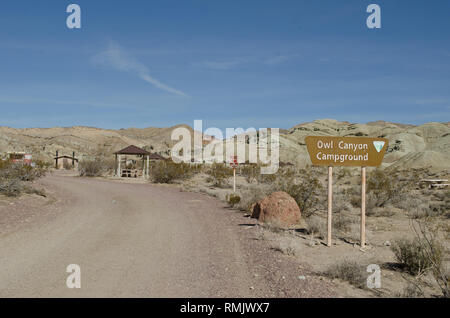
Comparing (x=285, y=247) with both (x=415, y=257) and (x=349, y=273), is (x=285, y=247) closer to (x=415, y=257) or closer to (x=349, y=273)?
(x=349, y=273)

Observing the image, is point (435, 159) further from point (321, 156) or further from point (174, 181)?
point (321, 156)

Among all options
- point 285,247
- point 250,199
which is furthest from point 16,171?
point 285,247

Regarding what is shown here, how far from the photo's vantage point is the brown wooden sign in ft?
29.9

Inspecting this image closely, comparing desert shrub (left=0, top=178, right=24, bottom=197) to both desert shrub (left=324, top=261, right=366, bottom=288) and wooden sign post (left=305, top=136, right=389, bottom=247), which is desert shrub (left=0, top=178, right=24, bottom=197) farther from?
desert shrub (left=324, top=261, right=366, bottom=288)

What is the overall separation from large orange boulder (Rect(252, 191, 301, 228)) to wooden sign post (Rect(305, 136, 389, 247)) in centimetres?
224

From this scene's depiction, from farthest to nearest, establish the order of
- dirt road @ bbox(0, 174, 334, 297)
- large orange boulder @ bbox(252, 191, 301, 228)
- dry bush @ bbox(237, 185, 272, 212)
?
dry bush @ bbox(237, 185, 272, 212) < large orange boulder @ bbox(252, 191, 301, 228) < dirt road @ bbox(0, 174, 334, 297)

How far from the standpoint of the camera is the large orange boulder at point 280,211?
11.2m

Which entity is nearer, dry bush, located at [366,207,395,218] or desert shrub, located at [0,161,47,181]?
dry bush, located at [366,207,395,218]

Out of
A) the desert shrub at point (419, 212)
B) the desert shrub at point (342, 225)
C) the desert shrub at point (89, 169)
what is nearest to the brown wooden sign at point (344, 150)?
the desert shrub at point (342, 225)

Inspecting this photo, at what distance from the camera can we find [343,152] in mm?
9258

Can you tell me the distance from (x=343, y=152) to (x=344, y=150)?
5 cm

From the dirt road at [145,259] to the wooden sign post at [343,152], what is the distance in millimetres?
2367

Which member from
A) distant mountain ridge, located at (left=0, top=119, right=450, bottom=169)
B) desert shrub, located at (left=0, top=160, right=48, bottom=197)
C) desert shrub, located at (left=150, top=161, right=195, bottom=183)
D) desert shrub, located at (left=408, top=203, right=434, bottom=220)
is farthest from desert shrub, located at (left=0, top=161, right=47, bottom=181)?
distant mountain ridge, located at (left=0, top=119, right=450, bottom=169)
